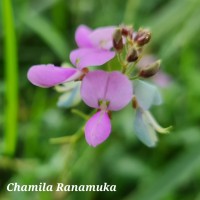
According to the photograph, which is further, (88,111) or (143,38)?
(88,111)

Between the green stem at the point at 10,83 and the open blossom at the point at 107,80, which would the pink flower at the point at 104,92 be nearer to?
the open blossom at the point at 107,80

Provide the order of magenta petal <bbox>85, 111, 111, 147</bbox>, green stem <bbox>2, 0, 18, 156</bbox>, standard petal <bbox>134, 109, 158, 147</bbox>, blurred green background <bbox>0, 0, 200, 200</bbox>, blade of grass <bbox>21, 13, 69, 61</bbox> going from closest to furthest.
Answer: magenta petal <bbox>85, 111, 111, 147</bbox> → standard petal <bbox>134, 109, 158, 147</bbox> → green stem <bbox>2, 0, 18, 156</bbox> → blurred green background <bbox>0, 0, 200, 200</bbox> → blade of grass <bbox>21, 13, 69, 61</bbox>

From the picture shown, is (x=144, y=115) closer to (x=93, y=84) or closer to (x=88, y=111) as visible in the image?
(x=93, y=84)

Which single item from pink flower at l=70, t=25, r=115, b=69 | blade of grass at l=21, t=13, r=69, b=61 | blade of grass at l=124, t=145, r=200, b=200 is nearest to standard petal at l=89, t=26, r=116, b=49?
pink flower at l=70, t=25, r=115, b=69

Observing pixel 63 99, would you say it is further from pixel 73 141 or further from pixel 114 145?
pixel 114 145

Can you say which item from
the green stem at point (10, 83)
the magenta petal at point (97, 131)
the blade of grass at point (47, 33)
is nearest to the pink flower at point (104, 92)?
the magenta petal at point (97, 131)

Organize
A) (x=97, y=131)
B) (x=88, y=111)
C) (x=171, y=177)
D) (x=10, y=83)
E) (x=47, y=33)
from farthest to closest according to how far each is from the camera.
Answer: (x=47, y=33), (x=88, y=111), (x=171, y=177), (x=10, y=83), (x=97, y=131)

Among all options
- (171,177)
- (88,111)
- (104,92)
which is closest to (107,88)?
(104,92)

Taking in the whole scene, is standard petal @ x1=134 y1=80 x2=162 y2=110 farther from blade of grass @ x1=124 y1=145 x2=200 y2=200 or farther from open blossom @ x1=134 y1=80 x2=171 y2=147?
blade of grass @ x1=124 y1=145 x2=200 y2=200
